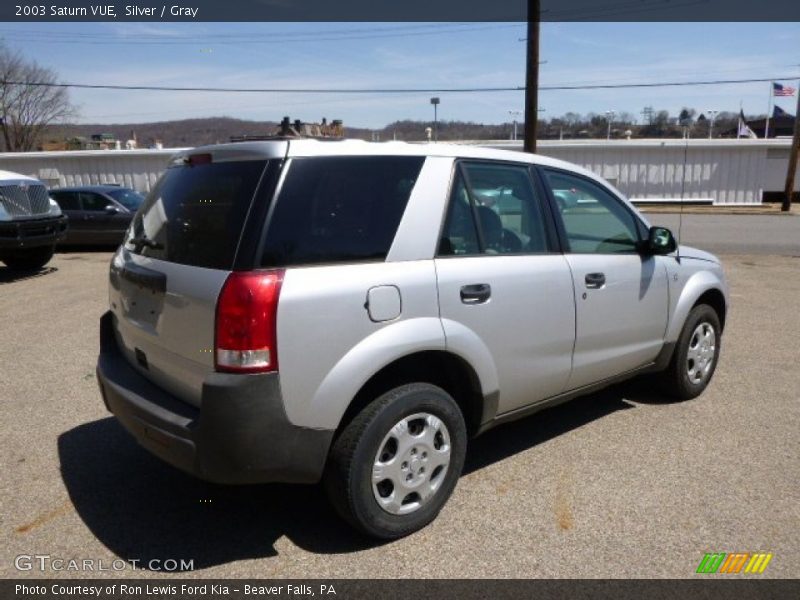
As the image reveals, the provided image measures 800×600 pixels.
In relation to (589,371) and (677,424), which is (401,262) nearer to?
(589,371)

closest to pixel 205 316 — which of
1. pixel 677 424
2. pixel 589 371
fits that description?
pixel 589 371

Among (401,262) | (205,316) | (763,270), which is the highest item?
(401,262)

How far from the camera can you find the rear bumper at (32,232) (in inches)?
384

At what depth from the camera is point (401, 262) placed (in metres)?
2.83

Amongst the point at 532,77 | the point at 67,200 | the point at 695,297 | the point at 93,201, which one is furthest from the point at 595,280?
the point at 532,77

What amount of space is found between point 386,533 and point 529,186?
2.10m

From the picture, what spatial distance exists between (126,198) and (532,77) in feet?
36.4

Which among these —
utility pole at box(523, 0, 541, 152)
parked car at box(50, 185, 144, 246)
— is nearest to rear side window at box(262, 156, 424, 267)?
parked car at box(50, 185, 144, 246)

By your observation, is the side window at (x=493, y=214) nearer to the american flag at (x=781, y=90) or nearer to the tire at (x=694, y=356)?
the tire at (x=694, y=356)

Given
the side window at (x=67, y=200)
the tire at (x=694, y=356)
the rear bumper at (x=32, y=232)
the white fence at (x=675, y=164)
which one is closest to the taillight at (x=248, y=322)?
the tire at (x=694, y=356)

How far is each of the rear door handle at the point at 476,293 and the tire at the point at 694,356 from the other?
214 centimetres

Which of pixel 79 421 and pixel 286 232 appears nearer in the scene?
pixel 286 232

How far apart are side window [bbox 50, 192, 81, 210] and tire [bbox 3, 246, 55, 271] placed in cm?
309

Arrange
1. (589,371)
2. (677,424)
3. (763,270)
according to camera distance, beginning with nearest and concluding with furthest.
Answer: (589,371)
(677,424)
(763,270)
